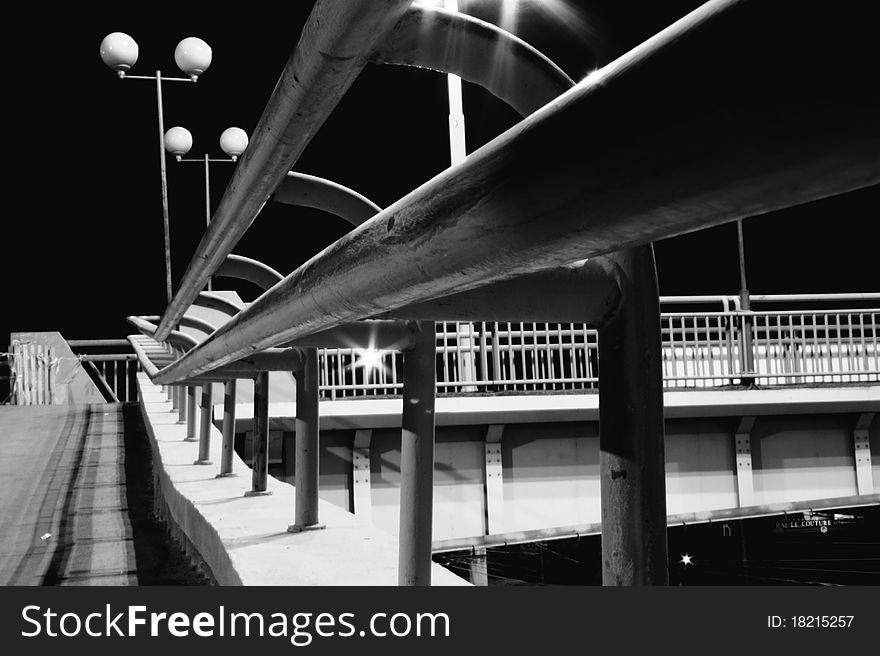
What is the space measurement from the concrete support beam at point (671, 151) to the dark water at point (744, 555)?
29.6 ft

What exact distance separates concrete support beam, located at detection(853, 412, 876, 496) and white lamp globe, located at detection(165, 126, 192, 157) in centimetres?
1076

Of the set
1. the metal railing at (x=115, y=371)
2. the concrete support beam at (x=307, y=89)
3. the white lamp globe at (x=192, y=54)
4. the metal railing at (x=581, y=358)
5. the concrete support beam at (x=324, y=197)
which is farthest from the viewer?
the metal railing at (x=115, y=371)

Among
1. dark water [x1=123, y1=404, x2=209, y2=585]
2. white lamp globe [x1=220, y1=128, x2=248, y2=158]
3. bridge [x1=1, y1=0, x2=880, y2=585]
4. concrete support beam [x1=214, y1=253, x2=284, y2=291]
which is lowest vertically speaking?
dark water [x1=123, y1=404, x2=209, y2=585]

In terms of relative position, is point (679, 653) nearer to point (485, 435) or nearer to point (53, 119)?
point (485, 435)

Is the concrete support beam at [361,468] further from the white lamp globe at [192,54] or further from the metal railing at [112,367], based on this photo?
the metal railing at [112,367]

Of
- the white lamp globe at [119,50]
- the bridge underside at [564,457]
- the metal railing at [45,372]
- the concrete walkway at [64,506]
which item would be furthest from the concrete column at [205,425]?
the metal railing at [45,372]

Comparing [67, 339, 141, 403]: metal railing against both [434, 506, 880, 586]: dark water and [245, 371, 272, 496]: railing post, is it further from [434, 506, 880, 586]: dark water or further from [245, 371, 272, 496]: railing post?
[245, 371, 272, 496]: railing post

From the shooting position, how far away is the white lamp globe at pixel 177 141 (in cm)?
1293

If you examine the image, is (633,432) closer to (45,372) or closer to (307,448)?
(307,448)

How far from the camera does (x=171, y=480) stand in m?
3.72

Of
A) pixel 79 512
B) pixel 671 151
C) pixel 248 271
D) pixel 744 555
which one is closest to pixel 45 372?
pixel 744 555

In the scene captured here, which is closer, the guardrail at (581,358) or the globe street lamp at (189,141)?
the guardrail at (581,358)

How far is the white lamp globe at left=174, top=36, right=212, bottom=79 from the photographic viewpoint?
38.2ft

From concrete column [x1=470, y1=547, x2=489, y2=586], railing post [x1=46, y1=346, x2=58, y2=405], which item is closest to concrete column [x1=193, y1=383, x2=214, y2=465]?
concrete column [x1=470, y1=547, x2=489, y2=586]
